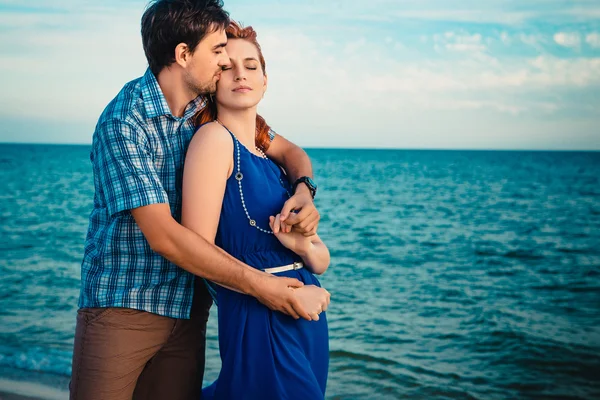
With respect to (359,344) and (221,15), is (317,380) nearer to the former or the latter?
(221,15)

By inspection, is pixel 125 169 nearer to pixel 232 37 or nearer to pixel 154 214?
pixel 154 214

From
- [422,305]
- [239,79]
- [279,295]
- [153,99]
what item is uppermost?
[239,79]

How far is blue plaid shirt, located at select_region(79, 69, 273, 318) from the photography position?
2127 mm

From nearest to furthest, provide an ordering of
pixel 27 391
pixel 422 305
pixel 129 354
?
1. pixel 129 354
2. pixel 27 391
3. pixel 422 305

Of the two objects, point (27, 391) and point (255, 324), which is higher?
point (255, 324)

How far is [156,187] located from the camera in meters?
2.08

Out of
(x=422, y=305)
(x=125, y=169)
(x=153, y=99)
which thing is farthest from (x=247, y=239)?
(x=422, y=305)

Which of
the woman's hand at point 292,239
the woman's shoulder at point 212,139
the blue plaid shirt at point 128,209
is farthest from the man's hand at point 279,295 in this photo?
the woman's shoulder at point 212,139

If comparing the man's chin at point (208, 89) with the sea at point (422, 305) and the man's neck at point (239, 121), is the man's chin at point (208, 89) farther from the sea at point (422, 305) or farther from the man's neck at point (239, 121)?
the sea at point (422, 305)

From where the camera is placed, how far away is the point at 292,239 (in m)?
2.30

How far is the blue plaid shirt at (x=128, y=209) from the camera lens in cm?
213

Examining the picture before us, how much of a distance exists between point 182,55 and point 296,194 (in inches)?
26.3

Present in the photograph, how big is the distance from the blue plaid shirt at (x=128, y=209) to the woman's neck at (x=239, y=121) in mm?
128

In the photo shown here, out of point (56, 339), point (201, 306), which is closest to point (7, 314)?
point (56, 339)
